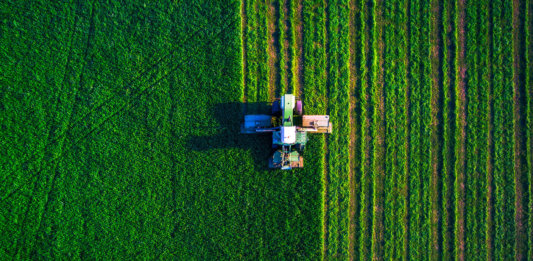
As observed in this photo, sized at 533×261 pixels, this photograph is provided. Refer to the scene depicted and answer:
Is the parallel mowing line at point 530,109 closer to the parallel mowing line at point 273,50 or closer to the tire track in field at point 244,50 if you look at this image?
the parallel mowing line at point 273,50

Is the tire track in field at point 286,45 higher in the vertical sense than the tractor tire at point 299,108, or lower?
higher

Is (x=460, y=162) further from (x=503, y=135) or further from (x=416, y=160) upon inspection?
(x=503, y=135)

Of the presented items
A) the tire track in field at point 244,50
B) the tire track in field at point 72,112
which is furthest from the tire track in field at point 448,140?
the tire track in field at point 72,112

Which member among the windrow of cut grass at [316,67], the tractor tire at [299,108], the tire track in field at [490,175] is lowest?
the tire track in field at [490,175]

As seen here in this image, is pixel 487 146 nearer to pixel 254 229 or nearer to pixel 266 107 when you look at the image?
pixel 266 107

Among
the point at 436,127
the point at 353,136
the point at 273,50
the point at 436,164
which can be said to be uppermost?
the point at 273,50

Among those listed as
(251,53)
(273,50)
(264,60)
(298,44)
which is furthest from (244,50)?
(298,44)
